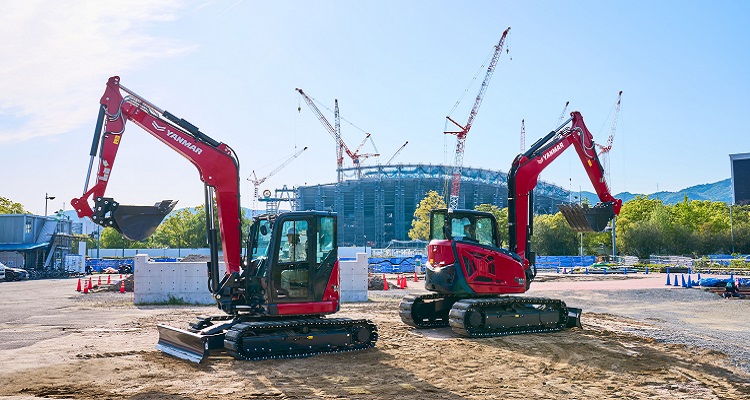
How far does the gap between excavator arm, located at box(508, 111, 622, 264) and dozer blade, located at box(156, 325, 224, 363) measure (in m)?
8.61

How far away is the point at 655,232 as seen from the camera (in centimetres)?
8338

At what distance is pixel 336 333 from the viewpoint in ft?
46.5

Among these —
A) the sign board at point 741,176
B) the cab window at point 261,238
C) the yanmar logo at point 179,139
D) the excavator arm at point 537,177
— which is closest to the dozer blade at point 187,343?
the cab window at point 261,238

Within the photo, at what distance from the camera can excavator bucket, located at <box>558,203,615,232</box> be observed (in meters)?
18.8

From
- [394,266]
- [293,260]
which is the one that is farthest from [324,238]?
[394,266]

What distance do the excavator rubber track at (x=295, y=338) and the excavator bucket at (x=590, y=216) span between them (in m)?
7.48

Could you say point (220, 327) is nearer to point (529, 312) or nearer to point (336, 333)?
point (336, 333)

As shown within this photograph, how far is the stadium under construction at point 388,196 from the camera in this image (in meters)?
154

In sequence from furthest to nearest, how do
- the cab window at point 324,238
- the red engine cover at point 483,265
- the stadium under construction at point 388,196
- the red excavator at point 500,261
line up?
the stadium under construction at point 388,196, the red engine cover at point 483,265, the red excavator at point 500,261, the cab window at point 324,238

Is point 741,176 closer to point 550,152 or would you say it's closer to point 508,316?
point 550,152

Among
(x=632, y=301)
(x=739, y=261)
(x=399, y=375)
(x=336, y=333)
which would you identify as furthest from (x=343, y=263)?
(x=739, y=261)

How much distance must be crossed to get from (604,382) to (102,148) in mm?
10477

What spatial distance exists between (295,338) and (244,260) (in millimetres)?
2142

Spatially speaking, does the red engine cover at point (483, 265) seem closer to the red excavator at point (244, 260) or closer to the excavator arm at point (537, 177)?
the excavator arm at point (537, 177)
